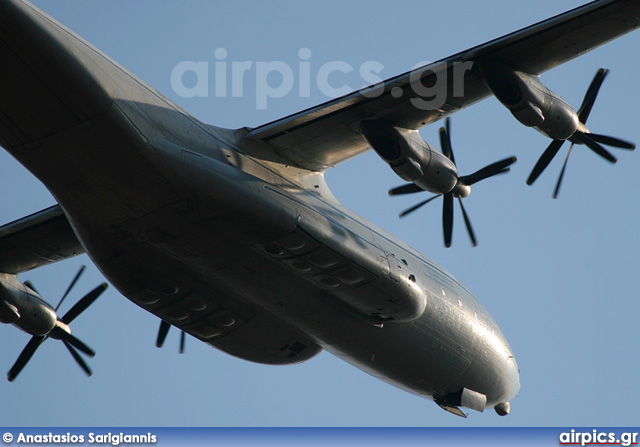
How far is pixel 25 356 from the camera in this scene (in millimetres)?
22781

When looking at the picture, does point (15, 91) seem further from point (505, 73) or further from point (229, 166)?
point (505, 73)

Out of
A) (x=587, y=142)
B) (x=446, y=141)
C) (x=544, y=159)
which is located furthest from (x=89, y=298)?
(x=587, y=142)

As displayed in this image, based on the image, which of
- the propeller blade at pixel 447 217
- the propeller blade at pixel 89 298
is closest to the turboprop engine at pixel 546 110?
the propeller blade at pixel 447 217

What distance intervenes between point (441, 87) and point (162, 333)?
30.4 ft

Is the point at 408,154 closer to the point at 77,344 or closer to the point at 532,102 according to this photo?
the point at 532,102

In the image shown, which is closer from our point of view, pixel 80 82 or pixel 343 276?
pixel 80 82

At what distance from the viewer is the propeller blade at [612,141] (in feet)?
61.0

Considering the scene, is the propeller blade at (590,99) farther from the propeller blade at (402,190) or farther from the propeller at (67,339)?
the propeller at (67,339)

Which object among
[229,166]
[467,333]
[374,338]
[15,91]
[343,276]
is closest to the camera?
[15,91]

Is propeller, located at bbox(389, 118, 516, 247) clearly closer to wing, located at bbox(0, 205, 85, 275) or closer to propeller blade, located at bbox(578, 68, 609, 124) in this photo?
propeller blade, located at bbox(578, 68, 609, 124)

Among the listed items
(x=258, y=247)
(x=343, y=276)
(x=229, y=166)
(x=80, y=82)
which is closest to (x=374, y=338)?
(x=343, y=276)

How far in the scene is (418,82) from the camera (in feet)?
57.3

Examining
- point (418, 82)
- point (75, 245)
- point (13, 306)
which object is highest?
point (418, 82)

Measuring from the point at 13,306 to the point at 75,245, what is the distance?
1.90 m
